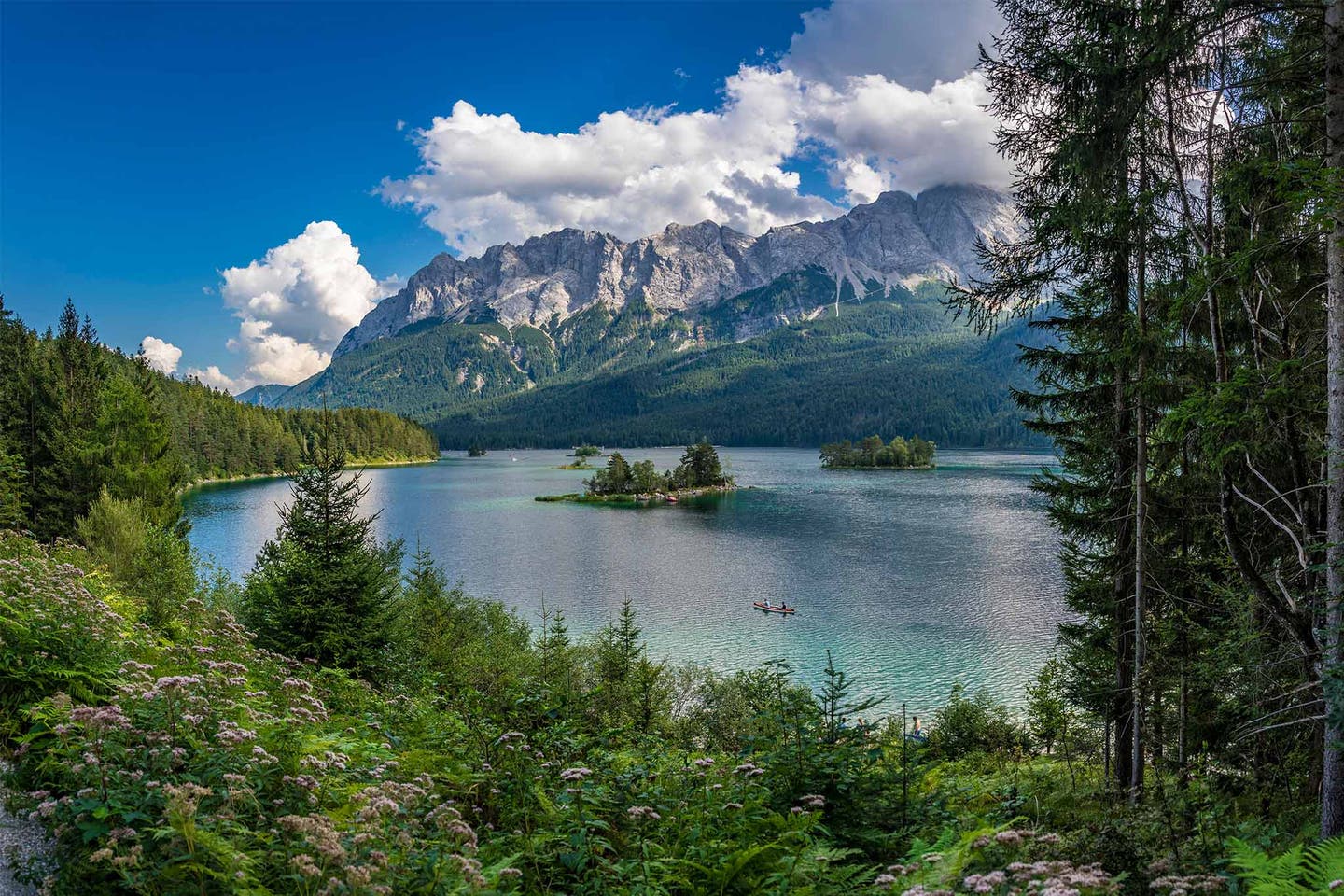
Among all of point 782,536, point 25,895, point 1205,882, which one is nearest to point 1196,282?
point 1205,882

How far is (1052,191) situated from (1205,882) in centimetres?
984

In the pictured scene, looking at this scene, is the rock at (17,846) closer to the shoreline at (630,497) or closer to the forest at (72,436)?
the forest at (72,436)

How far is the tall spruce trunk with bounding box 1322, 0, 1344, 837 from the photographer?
5.12 meters

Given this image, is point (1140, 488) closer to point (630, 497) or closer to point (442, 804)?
point (442, 804)

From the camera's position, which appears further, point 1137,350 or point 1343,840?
point 1137,350

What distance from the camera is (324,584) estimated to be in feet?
47.7

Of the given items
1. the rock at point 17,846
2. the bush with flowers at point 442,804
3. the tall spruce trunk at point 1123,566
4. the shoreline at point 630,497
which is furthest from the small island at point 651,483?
the rock at point 17,846

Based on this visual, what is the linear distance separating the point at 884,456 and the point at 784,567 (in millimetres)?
105859

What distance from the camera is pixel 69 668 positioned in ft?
18.3

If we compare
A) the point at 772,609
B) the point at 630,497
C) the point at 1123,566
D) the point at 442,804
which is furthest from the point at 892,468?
the point at 442,804

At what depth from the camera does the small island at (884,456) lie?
150 meters

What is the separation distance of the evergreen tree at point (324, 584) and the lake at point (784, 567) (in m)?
15.7

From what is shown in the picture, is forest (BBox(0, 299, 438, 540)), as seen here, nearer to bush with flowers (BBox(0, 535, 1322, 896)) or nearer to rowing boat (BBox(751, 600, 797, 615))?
bush with flowers (BBox(0, 535, 1322, 896))

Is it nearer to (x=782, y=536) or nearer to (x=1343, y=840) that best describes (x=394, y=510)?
(x=782, y=536)
